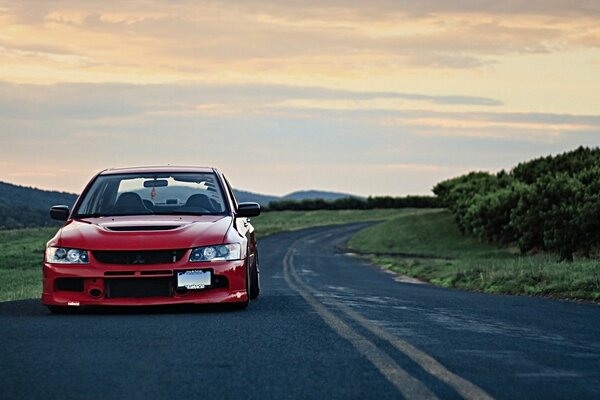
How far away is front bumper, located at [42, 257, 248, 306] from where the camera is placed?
11.7 m

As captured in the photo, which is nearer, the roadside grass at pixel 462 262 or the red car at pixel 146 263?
the red car at pixel 146 263

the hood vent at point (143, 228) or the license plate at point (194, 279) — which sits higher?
the hood vent at point (143, 228)

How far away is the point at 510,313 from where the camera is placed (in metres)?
12.6

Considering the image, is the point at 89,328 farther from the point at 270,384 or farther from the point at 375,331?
the point at 270,384

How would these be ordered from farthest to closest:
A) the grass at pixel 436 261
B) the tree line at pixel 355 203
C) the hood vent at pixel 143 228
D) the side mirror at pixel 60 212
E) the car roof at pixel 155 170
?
the tree line at pixel 355 203 → the grass at pixel 436 261 → the car roof at pixel 155 170 → the side mirror at pixel 60 212 → the hood vent at pixel 143 228

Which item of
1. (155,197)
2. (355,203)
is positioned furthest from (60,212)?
(355,203)

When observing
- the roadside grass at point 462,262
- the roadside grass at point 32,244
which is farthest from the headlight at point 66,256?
the roadside grass at point 462,262

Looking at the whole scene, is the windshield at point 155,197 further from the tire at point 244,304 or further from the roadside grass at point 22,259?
the roadside grass at point 22,259

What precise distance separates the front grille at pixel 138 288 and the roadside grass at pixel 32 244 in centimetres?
642

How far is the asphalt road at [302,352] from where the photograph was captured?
6.69 m

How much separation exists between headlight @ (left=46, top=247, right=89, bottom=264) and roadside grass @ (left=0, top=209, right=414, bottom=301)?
6.01 meters

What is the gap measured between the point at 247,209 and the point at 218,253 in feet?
4.02

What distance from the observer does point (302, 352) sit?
836 cm

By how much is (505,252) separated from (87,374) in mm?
43292
